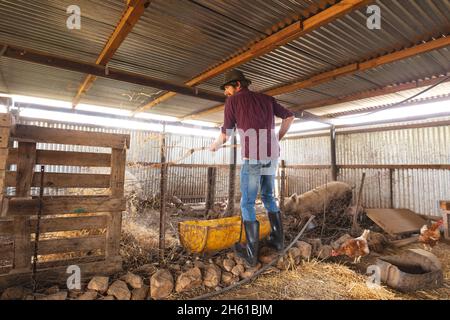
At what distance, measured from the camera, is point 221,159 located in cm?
1450

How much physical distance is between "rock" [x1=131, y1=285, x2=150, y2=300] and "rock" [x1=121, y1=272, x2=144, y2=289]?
5 cm

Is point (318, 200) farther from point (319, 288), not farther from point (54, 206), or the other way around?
point (54, 206)

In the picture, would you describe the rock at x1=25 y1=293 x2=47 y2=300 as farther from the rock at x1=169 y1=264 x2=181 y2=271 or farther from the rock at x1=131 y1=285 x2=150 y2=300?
the rock at x1=169 y1=264 x2=181 y2=271

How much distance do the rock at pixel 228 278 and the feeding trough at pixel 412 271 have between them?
2.11 meters

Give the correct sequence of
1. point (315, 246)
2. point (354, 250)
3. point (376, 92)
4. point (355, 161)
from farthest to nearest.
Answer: point (355, 161), point (376, 92), point (315, 246), point (354, 250)

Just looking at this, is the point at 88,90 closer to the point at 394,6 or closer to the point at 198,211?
the point at 198,211

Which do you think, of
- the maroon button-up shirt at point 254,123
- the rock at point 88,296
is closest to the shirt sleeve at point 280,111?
the maroon button-up shirt at point 254,123

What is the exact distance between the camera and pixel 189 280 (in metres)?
3.06

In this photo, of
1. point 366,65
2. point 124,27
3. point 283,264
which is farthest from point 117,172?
point 366,65

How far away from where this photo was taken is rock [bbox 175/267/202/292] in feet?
9.88

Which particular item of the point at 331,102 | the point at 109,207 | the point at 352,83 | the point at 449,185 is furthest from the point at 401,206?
the point at 109,207

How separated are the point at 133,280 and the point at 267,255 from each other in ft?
6.55

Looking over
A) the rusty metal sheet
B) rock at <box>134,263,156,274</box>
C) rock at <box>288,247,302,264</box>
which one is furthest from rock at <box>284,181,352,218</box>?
rock at <box>134,263,156,274</box>

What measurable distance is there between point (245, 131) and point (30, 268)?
3095 millimetres
